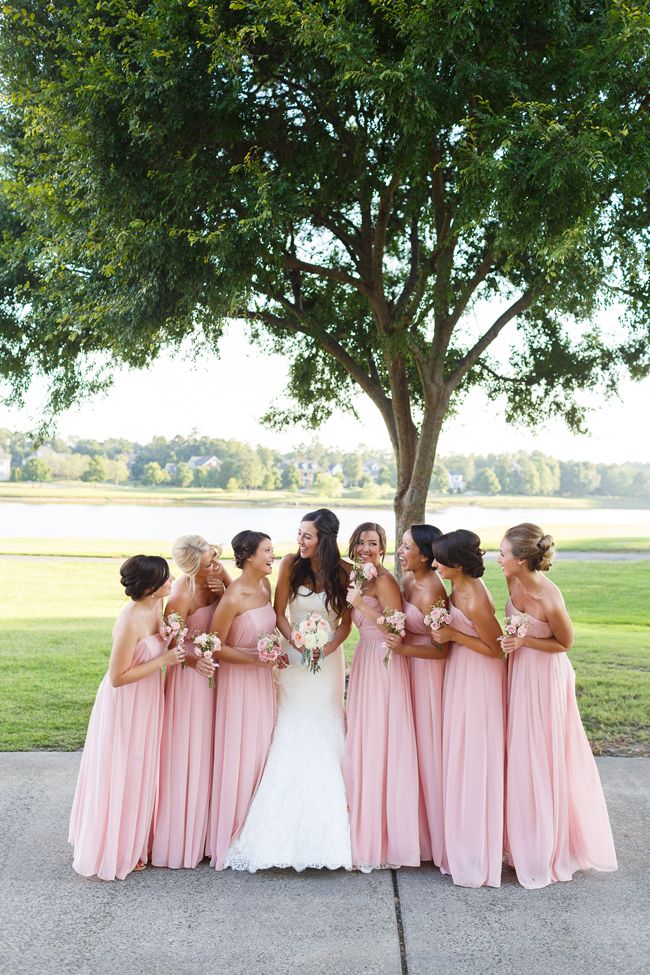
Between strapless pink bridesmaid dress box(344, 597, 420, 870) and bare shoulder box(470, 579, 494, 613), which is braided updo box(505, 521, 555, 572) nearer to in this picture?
bare shoulder box(470, 579, 494, 613)

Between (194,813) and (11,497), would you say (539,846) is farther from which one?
(11,497)

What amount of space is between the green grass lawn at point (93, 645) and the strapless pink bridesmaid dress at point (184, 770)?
330cm

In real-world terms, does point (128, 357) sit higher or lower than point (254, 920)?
higher

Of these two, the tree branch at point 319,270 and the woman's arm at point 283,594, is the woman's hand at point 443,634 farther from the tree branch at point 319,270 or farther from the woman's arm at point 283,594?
the tree branch at point 319,270

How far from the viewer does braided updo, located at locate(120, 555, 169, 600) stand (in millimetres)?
5125

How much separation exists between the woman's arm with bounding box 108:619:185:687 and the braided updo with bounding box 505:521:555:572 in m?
2.15

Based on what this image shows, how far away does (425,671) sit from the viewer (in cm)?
548

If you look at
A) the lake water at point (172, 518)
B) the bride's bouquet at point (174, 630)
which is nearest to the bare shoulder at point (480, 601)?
the bride's bouquet at point (174, 630)

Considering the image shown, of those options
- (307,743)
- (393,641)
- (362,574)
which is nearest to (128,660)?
(307,743)

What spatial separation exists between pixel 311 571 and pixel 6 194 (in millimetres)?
4934

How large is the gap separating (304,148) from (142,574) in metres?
4.69

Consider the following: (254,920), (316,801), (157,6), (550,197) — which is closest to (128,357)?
(157,6)

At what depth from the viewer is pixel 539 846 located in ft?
16.7

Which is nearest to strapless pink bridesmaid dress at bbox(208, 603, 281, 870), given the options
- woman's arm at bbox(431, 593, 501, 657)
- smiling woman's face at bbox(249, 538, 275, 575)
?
smiling woman's face at bbox(249, 538, 275, 575)
